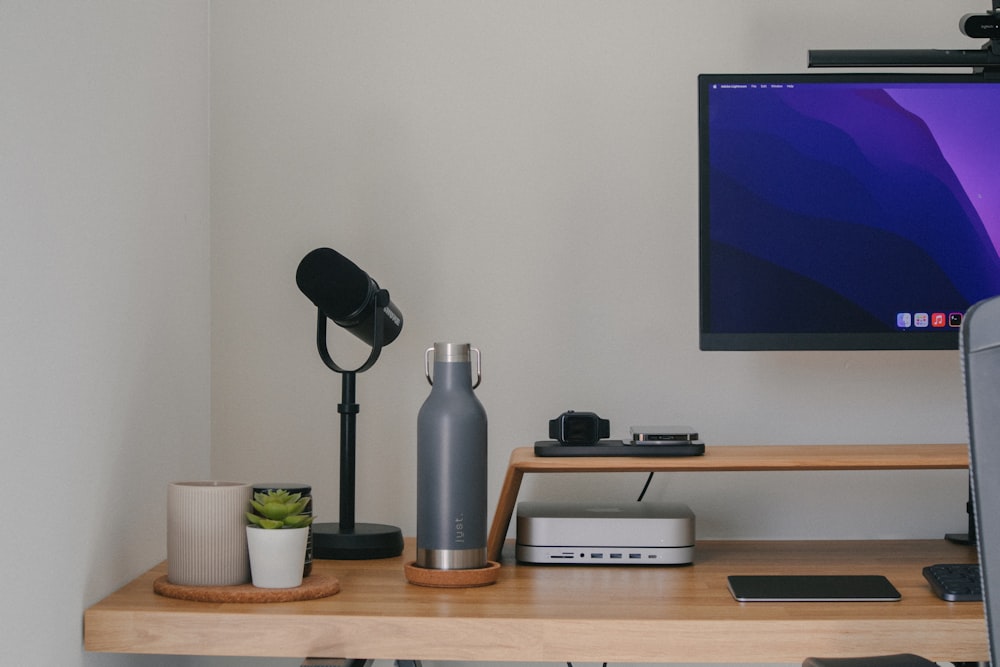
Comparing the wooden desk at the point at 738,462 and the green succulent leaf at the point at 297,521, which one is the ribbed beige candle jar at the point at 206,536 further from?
the wooden desk at the point at 738,462

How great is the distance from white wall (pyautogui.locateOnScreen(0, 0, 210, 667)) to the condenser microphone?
232 mm

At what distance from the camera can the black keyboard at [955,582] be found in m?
1.25

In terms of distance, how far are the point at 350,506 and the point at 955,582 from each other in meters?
0.87

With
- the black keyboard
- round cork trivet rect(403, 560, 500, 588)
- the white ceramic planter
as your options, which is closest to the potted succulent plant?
the white ceramic planter

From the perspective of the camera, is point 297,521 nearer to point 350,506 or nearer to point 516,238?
point 350,506

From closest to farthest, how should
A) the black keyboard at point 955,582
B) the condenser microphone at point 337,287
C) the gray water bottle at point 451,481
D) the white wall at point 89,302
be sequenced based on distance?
the white wall at point 89,302 → the black keyboard at point 955,582 → the gray water bottle at point 451,481 → the condenser microphone at point 337,287

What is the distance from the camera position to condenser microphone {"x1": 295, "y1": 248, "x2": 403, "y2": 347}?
150 cm

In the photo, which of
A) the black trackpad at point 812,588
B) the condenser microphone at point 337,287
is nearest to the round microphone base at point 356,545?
the condenser microphone at point 337,287

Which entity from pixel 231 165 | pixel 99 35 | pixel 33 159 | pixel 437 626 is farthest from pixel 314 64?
pixel 437 626

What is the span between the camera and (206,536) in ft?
4.37

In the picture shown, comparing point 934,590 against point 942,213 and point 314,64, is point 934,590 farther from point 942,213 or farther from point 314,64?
point 314,64

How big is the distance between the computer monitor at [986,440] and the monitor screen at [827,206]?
80 cm

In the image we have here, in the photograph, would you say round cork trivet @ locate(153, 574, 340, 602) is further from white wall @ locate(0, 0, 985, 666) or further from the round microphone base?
white wall @ locate(0, 0, 985, 666)

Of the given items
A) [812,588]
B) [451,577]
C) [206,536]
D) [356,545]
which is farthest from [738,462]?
[206,536]
